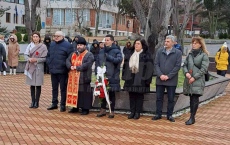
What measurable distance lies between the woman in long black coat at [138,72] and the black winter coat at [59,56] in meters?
1.38

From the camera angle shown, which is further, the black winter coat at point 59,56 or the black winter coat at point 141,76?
the black winter coat at point 59,56

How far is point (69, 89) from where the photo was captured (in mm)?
9164

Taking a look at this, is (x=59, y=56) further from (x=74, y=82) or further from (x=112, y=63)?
(x=112, y=63)

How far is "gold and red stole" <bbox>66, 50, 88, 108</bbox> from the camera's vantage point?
8.95 metres

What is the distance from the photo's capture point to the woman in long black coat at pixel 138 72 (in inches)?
344

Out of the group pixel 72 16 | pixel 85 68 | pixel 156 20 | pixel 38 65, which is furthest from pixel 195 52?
pixel 72 16

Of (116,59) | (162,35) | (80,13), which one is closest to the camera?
(116,59)

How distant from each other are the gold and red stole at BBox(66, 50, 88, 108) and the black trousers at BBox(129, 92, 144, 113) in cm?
123

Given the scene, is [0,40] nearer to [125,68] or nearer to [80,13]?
[125,68]

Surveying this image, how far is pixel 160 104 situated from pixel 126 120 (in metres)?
0.82

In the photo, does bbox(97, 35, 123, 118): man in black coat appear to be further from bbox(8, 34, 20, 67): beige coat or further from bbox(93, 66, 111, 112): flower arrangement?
bbox(8, 34, 20, 67): beige coat

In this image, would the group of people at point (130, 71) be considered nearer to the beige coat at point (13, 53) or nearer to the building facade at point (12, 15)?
the beige coat at point (13, 53)

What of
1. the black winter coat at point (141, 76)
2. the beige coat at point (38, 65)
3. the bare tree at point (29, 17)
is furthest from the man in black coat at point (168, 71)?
the bare tree at point (29, 17)

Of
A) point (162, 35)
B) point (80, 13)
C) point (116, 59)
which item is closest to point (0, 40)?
point (162, 35)
